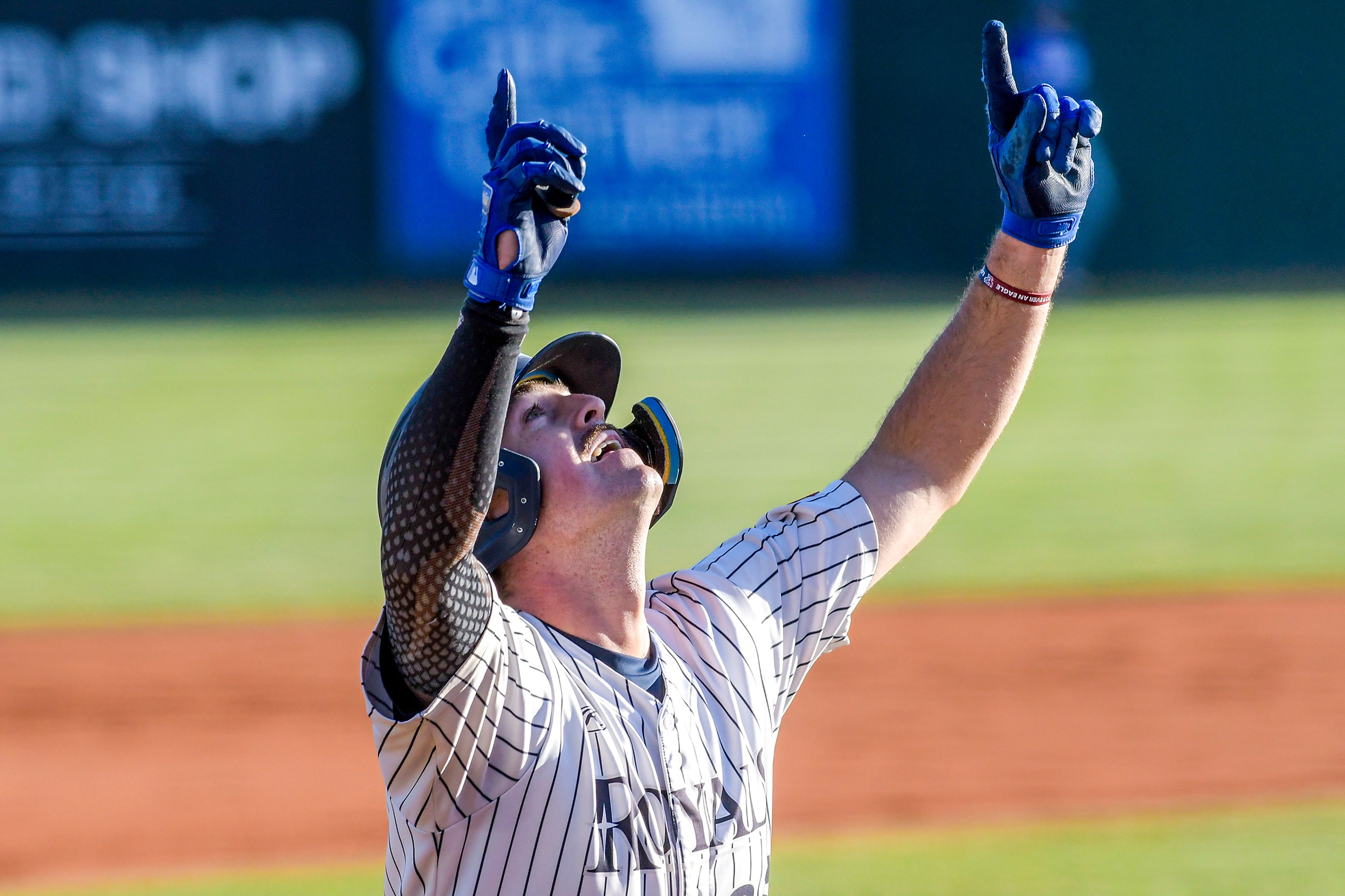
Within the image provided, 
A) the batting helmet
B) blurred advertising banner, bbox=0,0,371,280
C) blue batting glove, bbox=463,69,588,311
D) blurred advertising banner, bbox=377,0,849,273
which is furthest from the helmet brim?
blurred advertising banner, bbox=0,0,371,280

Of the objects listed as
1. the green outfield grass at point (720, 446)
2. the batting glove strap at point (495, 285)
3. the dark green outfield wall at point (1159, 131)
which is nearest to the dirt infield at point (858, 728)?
the green outfield grass at point (720, 446)

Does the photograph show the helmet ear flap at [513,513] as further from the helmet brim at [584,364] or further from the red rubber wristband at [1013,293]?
the red rubber wristband at [1013,293]

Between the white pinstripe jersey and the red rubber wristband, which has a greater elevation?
the red rubber wristband

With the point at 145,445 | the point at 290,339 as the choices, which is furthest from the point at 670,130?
the point at 145,445

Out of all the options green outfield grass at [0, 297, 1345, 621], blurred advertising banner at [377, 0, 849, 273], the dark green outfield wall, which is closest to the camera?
green outfield grass at [0, 297, 1345, 621]

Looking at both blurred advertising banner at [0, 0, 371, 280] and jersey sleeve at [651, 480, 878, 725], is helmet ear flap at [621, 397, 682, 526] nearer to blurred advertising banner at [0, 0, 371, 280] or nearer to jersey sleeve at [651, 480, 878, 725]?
jersey sleeve at [651, 480, 878, 725]

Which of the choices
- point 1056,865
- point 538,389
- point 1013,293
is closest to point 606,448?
point 538,389

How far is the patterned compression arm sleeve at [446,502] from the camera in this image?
1833mm

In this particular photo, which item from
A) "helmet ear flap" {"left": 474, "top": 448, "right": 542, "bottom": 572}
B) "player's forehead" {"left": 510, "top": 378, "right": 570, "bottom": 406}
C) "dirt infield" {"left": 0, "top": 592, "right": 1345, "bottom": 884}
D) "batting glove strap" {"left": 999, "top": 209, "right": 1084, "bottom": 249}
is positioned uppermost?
"batting glove strap" {"left": 999, "top": 209, "right": 1084, "bottom": 249}

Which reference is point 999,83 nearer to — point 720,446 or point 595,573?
point 595,573

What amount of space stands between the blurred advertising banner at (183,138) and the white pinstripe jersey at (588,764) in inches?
674

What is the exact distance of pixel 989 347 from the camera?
2.74 metres

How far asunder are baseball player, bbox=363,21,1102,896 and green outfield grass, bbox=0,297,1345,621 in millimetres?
4984

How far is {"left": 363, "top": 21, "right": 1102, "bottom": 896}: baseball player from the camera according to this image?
1879mm
